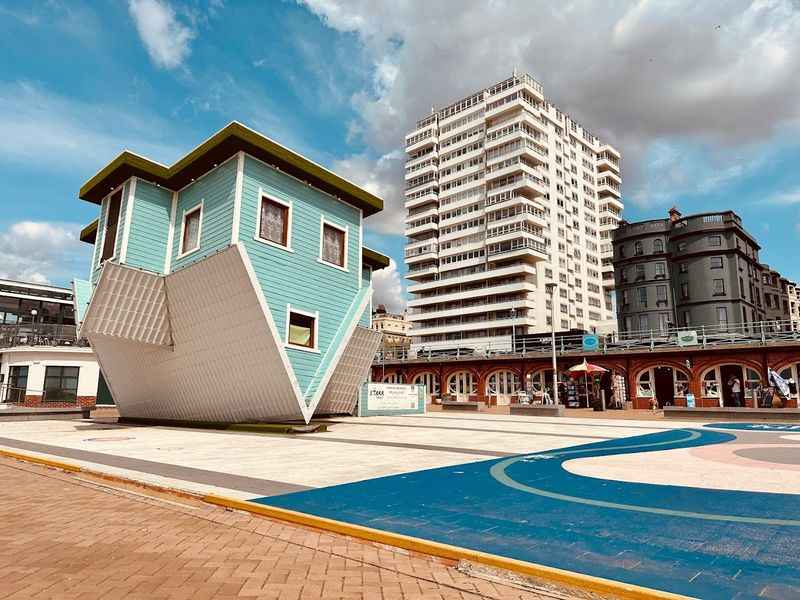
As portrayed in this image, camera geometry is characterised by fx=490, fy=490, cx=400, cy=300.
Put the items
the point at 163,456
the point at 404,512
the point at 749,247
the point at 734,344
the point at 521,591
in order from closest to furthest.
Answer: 1. the point at 521,591
2. the point at 404,512
3. the point at 163,456
4. the point at 734,344
5. the point at 749,247

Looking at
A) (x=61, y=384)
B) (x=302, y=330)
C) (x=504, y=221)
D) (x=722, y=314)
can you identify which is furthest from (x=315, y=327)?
(x=504, y=221)

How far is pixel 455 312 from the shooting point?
3083 inches

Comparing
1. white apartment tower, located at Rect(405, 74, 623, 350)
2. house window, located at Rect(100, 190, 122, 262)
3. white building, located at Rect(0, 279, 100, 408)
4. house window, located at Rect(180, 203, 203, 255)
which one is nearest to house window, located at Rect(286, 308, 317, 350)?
house window, located at Rect(180, 203, 203, 255)

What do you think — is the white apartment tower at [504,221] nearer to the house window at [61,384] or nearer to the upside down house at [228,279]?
the house window at [61,384]

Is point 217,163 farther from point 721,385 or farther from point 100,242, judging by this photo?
point 721,385

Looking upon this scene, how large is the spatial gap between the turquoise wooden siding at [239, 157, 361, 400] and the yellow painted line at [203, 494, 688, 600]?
11.6m

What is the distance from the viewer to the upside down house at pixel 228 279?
57.1 ft

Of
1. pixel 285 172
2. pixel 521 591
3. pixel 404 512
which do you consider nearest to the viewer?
pixel 521 591

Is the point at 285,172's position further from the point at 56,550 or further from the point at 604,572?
the point at 604,572

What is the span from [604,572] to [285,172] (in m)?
18.2

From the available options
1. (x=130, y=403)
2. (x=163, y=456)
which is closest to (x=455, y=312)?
(x=130, y=403)

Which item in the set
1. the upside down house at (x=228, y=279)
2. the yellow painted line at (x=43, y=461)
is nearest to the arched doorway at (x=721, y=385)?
the upside down house at (x=228, y=279)

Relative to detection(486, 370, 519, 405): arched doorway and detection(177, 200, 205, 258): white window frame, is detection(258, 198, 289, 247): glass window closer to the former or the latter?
detection(177, 200, 205, 258): white window frame

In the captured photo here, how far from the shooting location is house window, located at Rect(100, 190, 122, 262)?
790 inches
